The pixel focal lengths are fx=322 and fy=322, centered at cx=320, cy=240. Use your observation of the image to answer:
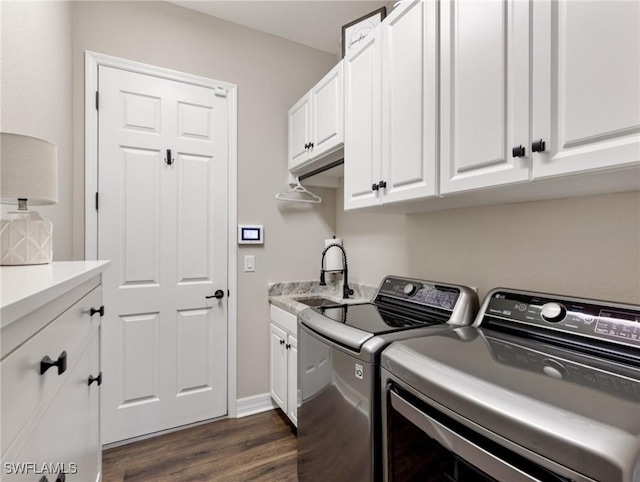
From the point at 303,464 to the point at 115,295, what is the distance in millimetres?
1505

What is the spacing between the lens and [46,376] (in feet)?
2.15

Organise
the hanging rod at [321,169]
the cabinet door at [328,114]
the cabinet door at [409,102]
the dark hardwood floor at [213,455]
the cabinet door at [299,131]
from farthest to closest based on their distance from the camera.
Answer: the cabinet door at [299,131] → the hanging rod at [321,169] → the cabinet door at [328,114] → the dark hardwood floor at [213,455] → the cabinet door at [409,102]

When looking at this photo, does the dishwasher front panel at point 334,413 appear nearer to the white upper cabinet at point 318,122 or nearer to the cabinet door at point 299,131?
the white upper cabinet at point 318,122

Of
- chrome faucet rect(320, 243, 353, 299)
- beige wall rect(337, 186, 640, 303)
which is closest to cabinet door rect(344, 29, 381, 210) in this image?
beige wall rect(337, 186, 640, 303)

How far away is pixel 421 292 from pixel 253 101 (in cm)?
189

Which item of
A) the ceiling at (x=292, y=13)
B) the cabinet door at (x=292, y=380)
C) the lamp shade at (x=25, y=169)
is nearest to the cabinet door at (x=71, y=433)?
the lamp shade at (x=25, y=169)

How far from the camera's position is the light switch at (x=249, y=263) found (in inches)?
95.5

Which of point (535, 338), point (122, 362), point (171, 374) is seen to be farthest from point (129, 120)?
point (535, 338)

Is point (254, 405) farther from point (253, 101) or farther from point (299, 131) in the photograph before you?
point (253, 101)

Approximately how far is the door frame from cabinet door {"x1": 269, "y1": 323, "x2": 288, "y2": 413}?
0.91 ft

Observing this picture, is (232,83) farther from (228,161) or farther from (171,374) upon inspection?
(171,374)

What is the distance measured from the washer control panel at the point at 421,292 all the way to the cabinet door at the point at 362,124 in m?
0.47

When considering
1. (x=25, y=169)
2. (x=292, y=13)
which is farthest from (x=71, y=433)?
(x=292, y=13)

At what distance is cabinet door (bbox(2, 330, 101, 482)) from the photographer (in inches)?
24.0
